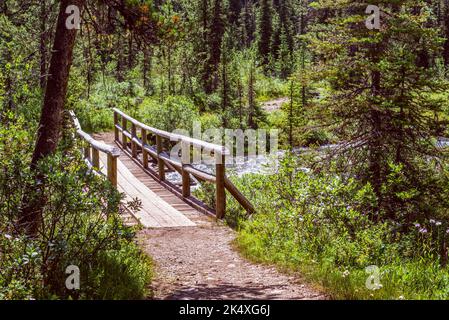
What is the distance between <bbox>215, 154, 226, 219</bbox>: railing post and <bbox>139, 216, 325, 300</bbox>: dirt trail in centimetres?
50

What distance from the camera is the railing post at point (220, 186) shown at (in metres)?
9.13

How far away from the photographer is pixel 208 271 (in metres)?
6.64

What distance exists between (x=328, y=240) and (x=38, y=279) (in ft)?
11.9

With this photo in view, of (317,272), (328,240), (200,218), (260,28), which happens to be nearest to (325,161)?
(200,218)

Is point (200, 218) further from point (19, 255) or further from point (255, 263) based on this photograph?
point (19, 255)

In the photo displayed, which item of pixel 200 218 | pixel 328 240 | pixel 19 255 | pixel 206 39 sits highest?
pixel 206 39

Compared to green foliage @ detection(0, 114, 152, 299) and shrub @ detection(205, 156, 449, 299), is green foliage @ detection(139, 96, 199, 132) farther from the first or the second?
green foliage @ detection(0, 114, 152, 299)

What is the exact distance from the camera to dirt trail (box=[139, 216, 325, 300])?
5.52 meters

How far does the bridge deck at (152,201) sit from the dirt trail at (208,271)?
53 cm

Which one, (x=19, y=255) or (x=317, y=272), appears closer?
(x=19, y=255)

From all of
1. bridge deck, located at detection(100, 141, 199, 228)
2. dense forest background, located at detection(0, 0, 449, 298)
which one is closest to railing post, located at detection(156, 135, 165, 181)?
bridge deck, located at detection(100, 141, 199, 228)

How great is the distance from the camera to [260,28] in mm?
62844

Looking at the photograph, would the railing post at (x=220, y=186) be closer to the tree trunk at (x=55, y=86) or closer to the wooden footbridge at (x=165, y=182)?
the wooden footbridge at (x=165, y=182)

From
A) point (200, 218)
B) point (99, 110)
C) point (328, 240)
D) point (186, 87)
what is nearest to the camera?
point (328, 240)
